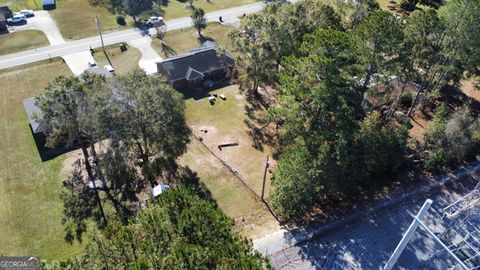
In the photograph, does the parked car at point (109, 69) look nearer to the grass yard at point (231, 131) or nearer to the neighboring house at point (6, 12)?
the grass yard at point (231, 131)

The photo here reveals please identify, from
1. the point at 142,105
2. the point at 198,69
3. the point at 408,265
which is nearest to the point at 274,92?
the point at 198,69

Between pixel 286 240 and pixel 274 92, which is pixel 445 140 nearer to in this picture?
pixel 286 240

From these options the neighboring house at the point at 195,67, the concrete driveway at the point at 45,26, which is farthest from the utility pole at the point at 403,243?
the concrete driveway at the point at 45,26

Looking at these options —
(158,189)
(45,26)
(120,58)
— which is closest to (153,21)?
(120,58)

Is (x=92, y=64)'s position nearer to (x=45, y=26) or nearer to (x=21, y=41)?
(x=21, y=41)

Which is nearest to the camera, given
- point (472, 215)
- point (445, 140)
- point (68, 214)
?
point (472, 215)

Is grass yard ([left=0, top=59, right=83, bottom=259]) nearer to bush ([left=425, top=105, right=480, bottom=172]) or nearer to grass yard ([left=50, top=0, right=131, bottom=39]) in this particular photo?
grass yard ([left=50, top=0, right=131, bottom=39])
